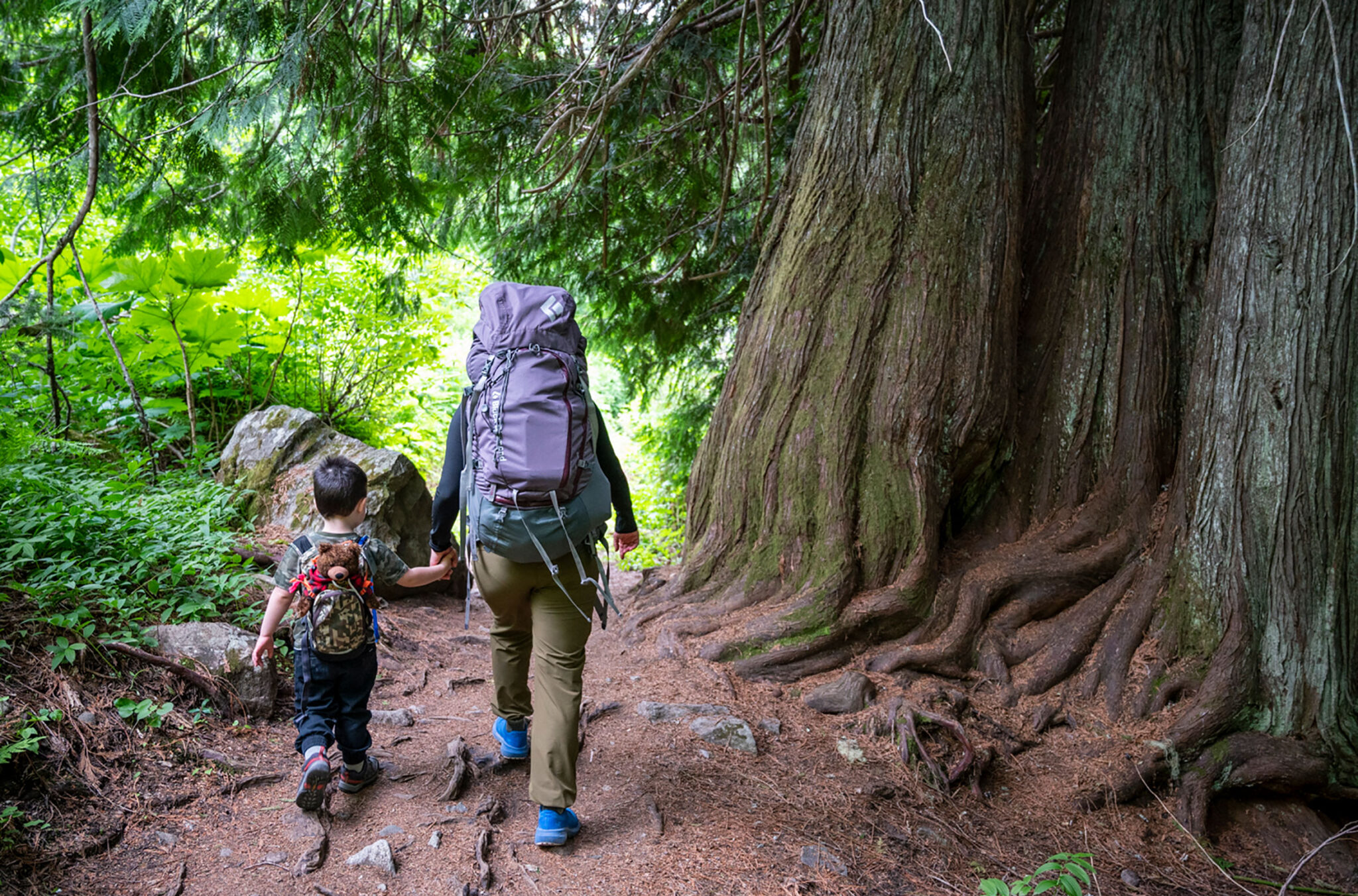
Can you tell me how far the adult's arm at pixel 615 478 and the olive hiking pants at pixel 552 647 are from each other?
223 mm

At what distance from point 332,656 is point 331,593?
0.22 metres

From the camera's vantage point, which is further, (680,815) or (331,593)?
(680,815)

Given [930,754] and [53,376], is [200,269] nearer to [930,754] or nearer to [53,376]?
[53,376]

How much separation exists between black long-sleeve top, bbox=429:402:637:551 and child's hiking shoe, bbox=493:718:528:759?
835mm

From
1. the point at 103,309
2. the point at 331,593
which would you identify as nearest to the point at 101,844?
the point at 331,593

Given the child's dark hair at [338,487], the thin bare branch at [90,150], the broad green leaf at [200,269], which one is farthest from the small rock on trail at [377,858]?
the broad green leaf at [200,269]

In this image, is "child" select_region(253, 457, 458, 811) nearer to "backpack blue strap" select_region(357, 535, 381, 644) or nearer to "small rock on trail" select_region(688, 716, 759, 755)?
"backpack blue strap" select_region(357, 535, 381, 644)

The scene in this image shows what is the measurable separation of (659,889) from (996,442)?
2977mm

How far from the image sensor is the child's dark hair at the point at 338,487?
111 inches

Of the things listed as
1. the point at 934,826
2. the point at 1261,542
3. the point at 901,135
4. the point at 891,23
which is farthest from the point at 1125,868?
the point at 891,23

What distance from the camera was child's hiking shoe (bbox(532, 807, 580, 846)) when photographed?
2.77 m

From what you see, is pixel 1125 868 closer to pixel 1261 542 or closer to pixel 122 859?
pixel 1261 542

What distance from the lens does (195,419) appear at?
616 cm

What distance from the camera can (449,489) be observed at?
113 inches
